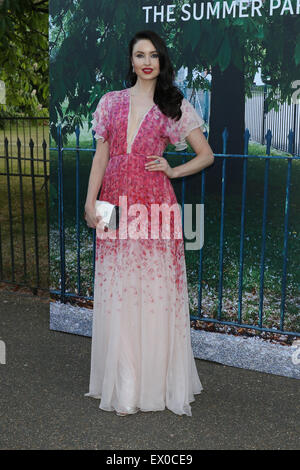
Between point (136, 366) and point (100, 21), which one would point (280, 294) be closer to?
point (136, 366)

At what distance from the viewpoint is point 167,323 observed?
3.87 metres

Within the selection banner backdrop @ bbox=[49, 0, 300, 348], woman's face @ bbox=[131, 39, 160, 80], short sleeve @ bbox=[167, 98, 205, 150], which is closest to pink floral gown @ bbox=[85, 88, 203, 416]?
short sleeve @ bbox=[167, 98, 205, 150]

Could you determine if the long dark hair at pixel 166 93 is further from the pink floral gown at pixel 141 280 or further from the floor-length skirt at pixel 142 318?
the floor-length skirt at pixel 142 318

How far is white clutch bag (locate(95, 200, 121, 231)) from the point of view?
3.72 m

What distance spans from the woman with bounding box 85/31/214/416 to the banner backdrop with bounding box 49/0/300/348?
0.83 m

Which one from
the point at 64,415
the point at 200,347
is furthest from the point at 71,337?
the point at 64,415

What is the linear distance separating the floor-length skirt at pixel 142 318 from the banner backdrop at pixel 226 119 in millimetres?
982

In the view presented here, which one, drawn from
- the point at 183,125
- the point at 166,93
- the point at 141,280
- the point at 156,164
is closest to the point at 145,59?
the point at 166,93

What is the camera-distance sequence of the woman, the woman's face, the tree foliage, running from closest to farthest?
the woman's face, the woman, the tree foliage

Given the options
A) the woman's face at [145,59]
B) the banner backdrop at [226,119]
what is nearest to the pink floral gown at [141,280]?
the woman's face at [145,59]

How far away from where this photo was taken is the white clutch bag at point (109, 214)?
3.72m

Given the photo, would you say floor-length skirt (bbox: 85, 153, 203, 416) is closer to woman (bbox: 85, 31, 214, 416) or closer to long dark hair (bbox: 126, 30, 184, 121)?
woman (bbox: 85, 31, 214, 416)

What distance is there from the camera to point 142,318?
384 cm

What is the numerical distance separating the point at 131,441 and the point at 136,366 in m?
0.50
